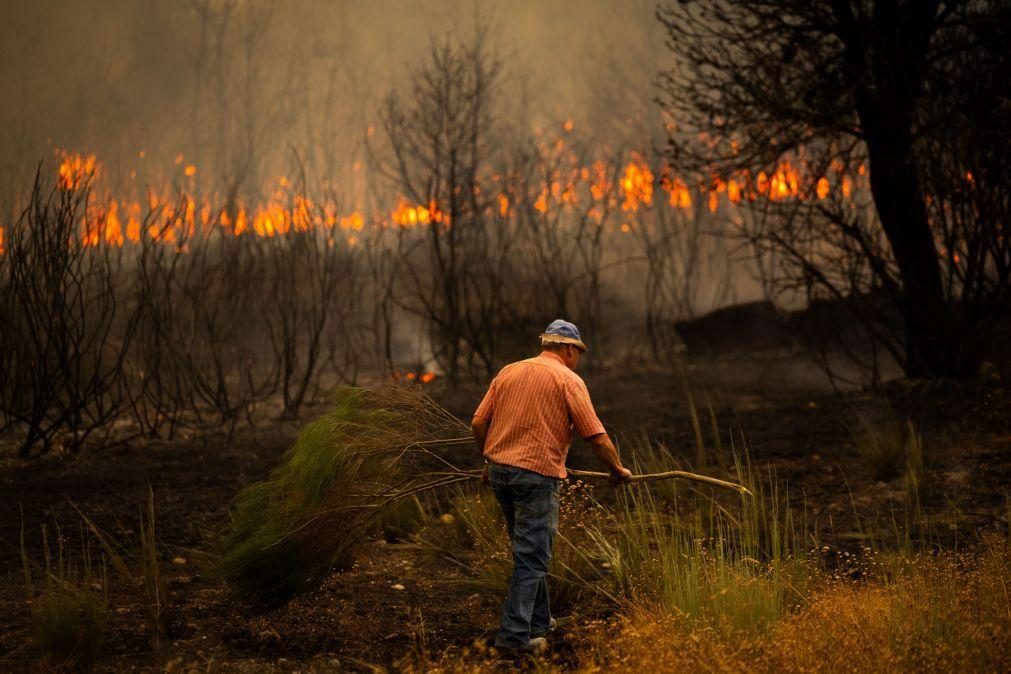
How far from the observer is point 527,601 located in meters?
4.13

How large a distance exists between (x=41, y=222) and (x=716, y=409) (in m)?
6.76

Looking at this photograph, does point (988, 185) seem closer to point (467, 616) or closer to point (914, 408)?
point (914, 408)

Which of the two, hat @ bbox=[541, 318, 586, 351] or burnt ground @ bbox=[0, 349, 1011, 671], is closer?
hat @ bbox=[541, 318, 586, 351]

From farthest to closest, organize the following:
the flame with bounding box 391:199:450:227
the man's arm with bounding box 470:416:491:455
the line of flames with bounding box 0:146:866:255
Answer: the flame with bounding box 391:199:450:227
the line of flames with bounding box 0:146:866:255
the man's arm with bounding box 470:416:491:455

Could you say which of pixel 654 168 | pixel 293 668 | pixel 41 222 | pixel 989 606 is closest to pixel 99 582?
pixel 293 668

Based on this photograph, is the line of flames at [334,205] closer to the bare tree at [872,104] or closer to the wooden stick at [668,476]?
the bare tree at [872,104]

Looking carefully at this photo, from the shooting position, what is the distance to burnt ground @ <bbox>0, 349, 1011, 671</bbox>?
4.41m

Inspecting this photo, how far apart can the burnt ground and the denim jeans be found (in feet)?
0.90

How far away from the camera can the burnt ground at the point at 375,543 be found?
173 inches

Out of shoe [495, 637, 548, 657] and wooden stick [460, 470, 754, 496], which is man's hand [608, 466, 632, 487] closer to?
wooden stick [460, 470, 754, 496]

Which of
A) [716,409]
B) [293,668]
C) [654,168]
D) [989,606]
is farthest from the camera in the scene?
[654,168]

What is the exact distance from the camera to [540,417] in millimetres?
4090

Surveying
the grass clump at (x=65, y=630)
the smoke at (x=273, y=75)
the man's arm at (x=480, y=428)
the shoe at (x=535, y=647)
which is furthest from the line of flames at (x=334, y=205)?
the shoe at (x=535, y=647)

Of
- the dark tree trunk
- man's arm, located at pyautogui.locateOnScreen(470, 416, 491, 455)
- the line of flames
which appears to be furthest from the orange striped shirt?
the dark tree trunk
